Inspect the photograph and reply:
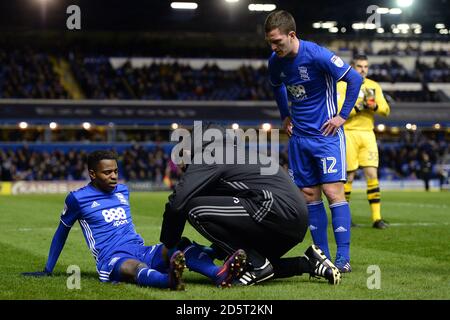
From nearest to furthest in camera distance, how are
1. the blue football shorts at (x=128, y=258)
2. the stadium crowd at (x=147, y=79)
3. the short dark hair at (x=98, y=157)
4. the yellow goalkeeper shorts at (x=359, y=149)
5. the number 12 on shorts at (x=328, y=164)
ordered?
the blue football shorts at (x=128, y=258)
the short dark hair at (x=98, y=157)
the number 12 on shorts at (x=328, y=164)
the yellow goalkeeper shorts at (x=359, y=149)
the stadium crowd at (x=147, y=79)

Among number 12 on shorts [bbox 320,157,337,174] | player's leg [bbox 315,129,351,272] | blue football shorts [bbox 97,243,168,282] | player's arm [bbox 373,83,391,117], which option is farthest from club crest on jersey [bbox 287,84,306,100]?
player's arm [bbox 373,83,391,117]

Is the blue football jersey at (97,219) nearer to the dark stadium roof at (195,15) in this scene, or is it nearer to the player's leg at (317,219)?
the player's leg at (317,219)

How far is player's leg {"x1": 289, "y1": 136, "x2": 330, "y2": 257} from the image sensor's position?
7594 millimetres

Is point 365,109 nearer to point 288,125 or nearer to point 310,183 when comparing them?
point 288,125

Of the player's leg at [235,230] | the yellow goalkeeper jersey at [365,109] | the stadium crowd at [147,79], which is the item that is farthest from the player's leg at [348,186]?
the stadium crowd at [147,79]

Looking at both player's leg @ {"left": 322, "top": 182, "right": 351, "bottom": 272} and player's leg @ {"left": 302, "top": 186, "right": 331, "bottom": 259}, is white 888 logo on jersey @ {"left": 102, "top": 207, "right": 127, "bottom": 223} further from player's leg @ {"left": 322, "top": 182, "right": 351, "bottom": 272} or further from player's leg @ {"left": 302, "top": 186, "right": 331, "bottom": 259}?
player's leg @ {"left": 322, "top": 182, "right": 351, "bottom": 272}

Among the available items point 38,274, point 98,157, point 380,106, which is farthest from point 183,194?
point 380,106

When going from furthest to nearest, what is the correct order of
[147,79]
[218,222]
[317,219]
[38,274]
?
1. [147,79]
2. [317,219]
3. [38,274]
4. [218,222]

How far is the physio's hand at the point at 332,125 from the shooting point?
24.3ft

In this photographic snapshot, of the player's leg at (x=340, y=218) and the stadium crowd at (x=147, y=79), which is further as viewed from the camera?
the stadium crowd at (x=147, y=79)

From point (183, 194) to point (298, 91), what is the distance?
84.6 inches

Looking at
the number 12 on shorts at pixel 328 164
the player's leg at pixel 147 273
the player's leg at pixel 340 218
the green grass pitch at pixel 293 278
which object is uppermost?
the number 12 on shorts at pixel 328 164

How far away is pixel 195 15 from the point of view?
147ft

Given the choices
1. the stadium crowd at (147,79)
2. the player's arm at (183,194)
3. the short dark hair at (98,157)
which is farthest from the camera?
the stadium crowd at (147,79)
